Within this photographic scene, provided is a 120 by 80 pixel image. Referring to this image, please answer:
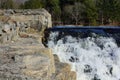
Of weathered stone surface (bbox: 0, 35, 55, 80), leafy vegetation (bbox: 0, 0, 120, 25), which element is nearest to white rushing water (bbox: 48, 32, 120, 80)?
weathered stone surface (bbox: 0, 35, 55, 80)

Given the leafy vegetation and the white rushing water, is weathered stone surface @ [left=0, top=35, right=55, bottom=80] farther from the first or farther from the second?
the leafy vegetation

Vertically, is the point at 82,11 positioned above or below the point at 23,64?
below

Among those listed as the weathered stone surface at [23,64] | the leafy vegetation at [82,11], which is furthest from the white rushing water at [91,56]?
the leafy vegetation at [82,11]

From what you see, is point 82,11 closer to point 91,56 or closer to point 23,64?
point 91,56

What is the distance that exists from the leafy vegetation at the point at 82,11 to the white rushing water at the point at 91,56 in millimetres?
19602

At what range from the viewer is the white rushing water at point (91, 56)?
1461 cm

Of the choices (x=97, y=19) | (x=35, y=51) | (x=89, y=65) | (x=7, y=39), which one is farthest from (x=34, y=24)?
(x=97, y=19)

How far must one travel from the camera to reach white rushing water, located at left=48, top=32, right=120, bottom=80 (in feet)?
47.9

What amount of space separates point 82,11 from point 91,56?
2679 cm

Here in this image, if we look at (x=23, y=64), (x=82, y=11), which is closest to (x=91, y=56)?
(x=23, y=64)

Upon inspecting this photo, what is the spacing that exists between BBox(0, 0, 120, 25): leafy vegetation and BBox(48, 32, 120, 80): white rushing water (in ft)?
64.3

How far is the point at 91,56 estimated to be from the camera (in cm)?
1593

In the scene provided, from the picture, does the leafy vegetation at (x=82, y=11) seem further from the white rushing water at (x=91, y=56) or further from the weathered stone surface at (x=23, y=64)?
the weathered stone surface at (x=23, y=64)

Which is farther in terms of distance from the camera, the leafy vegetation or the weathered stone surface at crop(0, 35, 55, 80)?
the leafy vegetation
